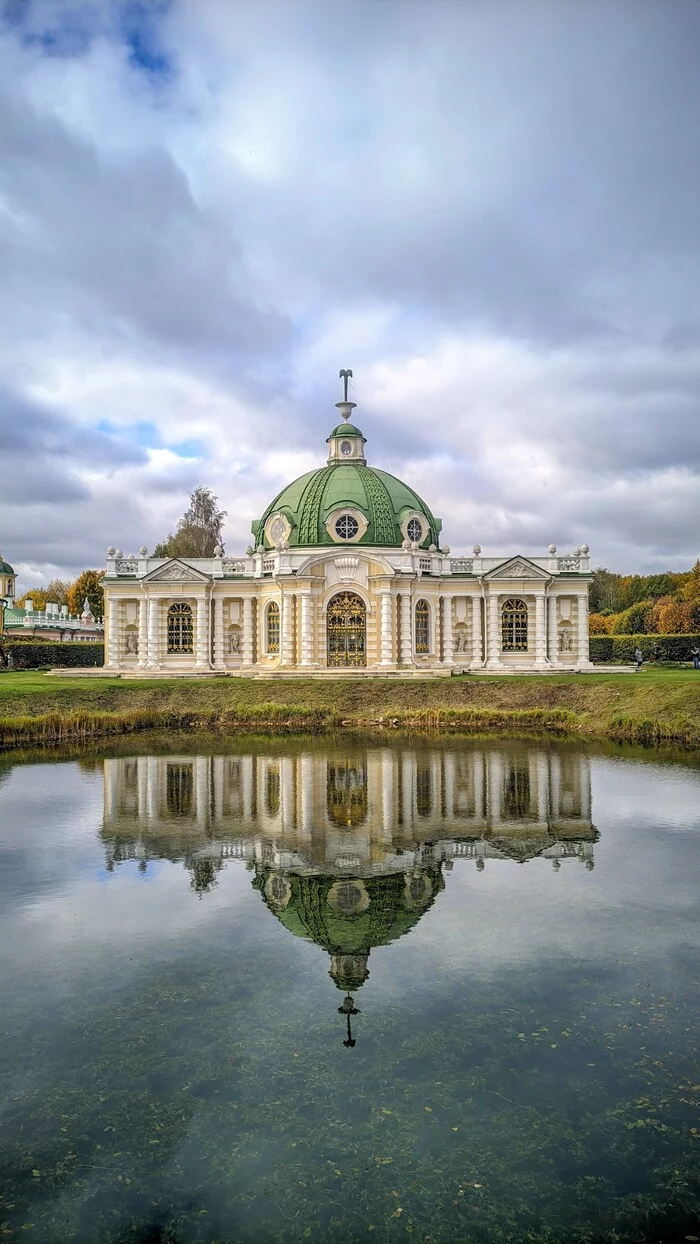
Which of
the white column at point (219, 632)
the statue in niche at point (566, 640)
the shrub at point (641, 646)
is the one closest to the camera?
the statue in niche at point (566, 640)

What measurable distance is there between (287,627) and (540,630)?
14.1 meters

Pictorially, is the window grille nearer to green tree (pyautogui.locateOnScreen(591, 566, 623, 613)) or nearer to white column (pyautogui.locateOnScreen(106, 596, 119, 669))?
white column (pyautogui.locateOnScreen(106, 596, 119, 669))

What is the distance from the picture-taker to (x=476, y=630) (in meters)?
50.9

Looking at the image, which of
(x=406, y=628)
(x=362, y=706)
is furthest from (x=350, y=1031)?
(x=406, y=628)

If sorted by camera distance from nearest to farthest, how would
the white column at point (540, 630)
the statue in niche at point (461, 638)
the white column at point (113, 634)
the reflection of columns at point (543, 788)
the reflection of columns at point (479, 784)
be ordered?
the reflection of columns at point (543, 788) < the reflection of columns at point (479, 784) < the white column at point (540, 630) < the statue in niche at point (461, 638) < the white column at point (113, 634)

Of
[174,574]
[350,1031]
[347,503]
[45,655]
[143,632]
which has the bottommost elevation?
[350,1031]

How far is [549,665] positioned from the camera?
48.9 m

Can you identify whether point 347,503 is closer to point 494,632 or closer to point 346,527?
point 346,527

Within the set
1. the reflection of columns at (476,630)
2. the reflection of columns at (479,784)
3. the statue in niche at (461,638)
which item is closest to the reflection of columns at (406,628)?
the statue in niche at (461,638)

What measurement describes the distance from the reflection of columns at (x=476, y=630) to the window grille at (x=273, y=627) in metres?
11.1

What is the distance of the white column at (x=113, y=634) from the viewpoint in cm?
5159

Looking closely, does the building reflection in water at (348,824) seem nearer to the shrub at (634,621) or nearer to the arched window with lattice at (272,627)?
the arched window with lattice at (272,627)

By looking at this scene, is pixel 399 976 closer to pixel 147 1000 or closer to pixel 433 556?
pixel 147 1000

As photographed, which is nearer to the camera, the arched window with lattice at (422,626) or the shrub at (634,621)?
the arched window with lattice at (422,626)
